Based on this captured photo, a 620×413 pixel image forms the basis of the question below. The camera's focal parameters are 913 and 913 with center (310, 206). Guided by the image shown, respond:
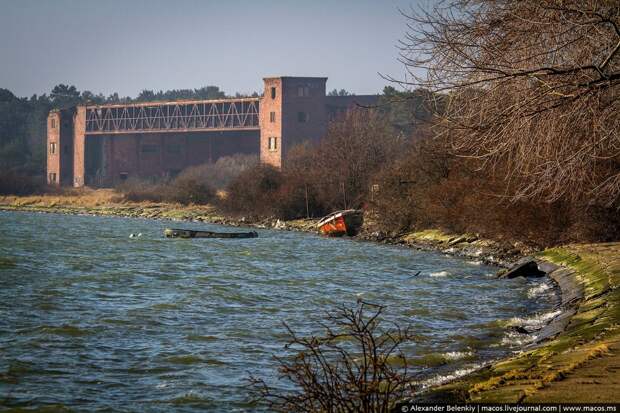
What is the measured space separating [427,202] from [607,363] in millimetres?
31390

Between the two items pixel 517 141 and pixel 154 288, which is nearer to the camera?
pixel 517 141

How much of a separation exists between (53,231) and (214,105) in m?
44.7

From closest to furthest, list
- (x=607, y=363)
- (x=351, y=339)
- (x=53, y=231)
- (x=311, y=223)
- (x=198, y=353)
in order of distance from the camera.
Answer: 1. (x=607, y=363)
2. (x=198, y=353)
3. (x=351, y=339)
4. (x=53, y=231)
5. (x=311, y=223)

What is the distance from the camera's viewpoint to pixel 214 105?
94750 mm

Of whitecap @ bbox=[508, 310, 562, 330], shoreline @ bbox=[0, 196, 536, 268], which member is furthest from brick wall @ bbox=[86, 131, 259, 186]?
whitecap @ bbox=[508, 310, 562, 330]

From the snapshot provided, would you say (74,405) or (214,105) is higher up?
(214,105)

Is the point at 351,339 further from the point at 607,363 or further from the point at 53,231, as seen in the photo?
the point at 53,231

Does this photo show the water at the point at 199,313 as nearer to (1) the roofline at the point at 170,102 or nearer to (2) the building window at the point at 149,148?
(1) the roofline at the point at 170,102

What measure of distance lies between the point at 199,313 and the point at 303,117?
65.1 meters

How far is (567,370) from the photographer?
10.1 meters

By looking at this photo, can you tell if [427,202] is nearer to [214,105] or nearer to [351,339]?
[351,339]

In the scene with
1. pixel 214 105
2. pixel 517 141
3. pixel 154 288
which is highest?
pixel 214 105

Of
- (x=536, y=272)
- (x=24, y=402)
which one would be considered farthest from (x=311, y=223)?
(x=24, y=402)

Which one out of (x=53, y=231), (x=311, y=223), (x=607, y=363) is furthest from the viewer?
(x=311, y=223)
